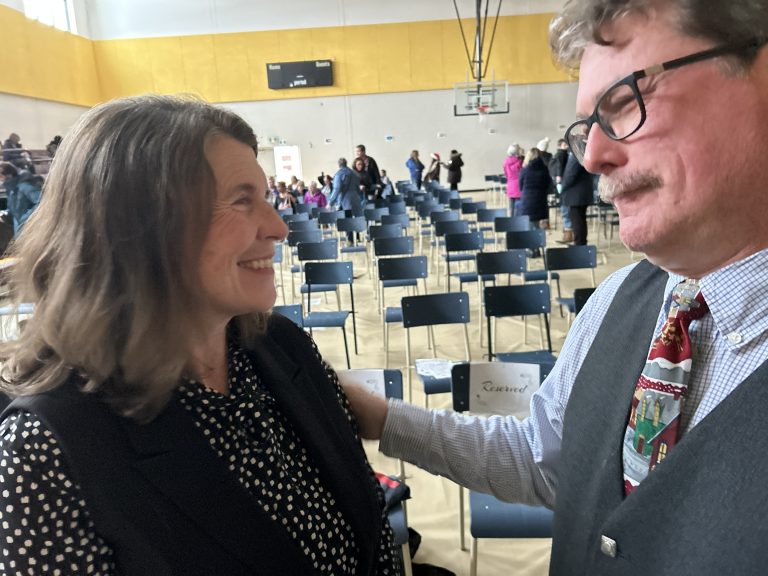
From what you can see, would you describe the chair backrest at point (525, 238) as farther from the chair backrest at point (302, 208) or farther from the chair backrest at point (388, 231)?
the chair backrest at point (302, 208)

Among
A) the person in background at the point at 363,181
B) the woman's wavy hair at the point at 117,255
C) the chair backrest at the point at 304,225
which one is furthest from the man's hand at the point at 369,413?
the person in background at the point at 363,181

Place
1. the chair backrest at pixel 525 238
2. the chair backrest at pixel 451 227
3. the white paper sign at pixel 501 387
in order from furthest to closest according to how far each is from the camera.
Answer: the chair backrest at pixel 451 227 < the chair backrest at pixel 525 238 < the white paper sign at pixel 501 387

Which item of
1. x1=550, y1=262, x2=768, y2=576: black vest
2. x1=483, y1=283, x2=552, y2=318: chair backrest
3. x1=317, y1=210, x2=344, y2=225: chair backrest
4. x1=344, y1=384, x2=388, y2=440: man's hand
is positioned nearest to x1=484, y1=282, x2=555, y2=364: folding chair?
x1=483, y1=283, x2=552, y2=318: chair backrest

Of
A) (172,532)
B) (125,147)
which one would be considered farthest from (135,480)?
(125,147)

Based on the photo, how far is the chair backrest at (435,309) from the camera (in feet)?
13.3

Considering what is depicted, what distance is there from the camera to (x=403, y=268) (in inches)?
206

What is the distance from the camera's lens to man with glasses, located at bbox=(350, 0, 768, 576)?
0.71m

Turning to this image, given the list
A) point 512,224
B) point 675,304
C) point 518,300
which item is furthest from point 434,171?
point 675,304

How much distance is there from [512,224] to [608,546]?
20.8 ft

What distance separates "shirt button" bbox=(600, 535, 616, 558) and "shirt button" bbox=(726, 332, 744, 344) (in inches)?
14.0

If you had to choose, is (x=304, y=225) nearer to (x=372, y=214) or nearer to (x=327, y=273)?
(x=372, y=214)

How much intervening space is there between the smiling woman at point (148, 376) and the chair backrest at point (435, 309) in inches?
118

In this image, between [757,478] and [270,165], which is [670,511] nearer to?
[757,478]

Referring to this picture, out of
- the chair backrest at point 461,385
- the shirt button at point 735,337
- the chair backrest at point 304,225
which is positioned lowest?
the chair backrest at point 461,385
